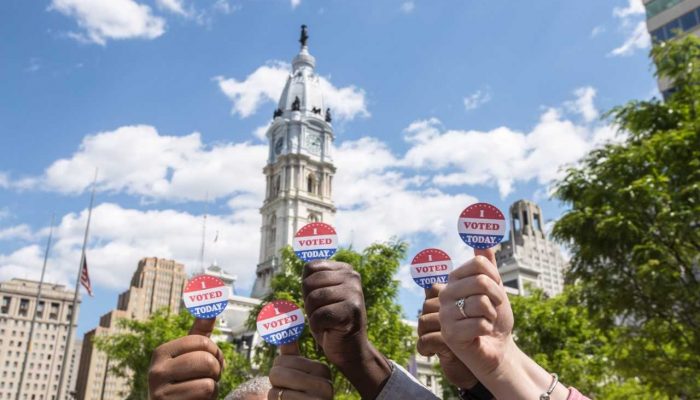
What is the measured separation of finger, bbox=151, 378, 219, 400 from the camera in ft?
6.63

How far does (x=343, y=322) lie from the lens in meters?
2.01

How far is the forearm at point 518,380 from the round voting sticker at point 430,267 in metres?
0.87

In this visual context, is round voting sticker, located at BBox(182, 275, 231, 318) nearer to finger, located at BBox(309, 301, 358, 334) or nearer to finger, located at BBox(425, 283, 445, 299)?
finger, located at BBox(309, 301, 358, 334)

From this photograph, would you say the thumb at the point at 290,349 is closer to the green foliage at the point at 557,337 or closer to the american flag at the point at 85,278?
the green foliage at the point at 557,337

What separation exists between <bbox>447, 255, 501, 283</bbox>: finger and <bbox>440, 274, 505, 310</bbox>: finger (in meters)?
0.02

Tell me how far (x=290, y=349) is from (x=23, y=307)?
161697 mm

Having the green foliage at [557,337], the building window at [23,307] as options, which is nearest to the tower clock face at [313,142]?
the green foliage at [557,337]

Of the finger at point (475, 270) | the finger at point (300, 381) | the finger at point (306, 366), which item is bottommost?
the finger at point (300, 381)

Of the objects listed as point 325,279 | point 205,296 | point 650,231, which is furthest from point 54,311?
point 325,279

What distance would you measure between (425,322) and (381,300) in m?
16.8

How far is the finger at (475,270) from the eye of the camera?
1827 mm

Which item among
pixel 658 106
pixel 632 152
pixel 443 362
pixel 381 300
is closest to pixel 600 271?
pixel 632 152

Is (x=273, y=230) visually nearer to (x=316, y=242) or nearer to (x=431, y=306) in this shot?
(x=316, y=242)

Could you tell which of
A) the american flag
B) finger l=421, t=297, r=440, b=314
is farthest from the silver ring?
the american flag
